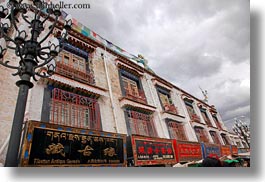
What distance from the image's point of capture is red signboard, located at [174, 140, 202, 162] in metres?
4.24

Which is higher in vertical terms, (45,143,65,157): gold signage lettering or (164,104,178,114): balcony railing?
(164,104,178,114): balcony railing

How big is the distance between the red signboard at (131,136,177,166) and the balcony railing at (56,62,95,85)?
1.42 metres

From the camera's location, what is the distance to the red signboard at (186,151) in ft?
13.9

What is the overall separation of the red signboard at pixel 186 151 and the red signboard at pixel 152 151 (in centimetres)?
16

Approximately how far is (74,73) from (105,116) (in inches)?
39.7

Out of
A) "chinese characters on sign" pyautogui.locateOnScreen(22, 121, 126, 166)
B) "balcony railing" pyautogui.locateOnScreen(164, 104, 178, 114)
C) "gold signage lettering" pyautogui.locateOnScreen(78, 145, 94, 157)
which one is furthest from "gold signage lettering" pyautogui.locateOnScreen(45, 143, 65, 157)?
"balcony railing" pyautogui.locateOnScreen(164, 104, 178, 114)

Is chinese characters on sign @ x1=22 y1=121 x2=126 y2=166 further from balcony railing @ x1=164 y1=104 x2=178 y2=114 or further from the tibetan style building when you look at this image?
balcony railing @ x1=164 y1=104 x2=178 y2=114

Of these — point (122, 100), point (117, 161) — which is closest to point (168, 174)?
point (117, 161)

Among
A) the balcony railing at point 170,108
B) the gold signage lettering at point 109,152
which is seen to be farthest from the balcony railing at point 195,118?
the gold signage lettering at point 109,152

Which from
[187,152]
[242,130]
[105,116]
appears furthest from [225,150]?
[105,116]

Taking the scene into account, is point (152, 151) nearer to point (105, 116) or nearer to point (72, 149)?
point (105, 116)

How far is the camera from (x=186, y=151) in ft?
14.3

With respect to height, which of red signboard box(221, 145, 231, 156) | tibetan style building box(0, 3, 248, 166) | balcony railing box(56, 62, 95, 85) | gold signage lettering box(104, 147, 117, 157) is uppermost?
balcony railing box(56, 62, 95, 85)

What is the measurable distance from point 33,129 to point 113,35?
92.1 inches
